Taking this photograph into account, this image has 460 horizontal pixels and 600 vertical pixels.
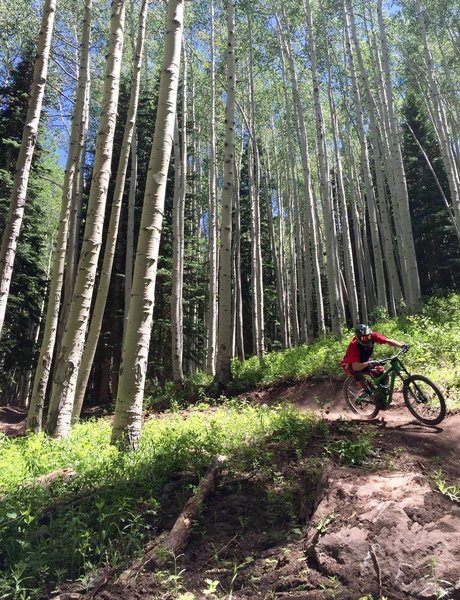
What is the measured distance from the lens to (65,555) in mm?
3129

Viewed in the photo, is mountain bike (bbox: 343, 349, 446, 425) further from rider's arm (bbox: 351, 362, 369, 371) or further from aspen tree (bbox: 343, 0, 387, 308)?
aspen tree (bbox: 343, 0, 387, 308)

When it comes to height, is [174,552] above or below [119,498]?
below

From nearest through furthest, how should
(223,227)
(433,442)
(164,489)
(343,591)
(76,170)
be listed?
1. (343,591)
2. (164,489)
3. (433,442)
4. (76,170)
5. (223,227)

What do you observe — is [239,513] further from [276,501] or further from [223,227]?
[223,227]

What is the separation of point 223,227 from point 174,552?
8224 millimetres

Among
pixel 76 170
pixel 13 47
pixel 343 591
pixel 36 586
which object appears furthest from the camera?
pixel 13 47

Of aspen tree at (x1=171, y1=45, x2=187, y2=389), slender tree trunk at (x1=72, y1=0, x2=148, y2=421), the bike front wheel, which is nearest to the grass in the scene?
the bike front wheel

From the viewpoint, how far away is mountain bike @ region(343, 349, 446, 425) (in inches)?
214

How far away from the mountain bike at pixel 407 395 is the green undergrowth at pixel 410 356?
0.55 meters

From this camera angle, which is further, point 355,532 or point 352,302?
point 352,302

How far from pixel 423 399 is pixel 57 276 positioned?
21.2 ft

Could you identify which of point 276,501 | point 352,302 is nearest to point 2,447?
point 276,501

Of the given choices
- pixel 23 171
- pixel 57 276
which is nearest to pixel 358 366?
pixel 57 276

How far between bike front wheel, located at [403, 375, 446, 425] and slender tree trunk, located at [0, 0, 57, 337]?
20.1 ft
